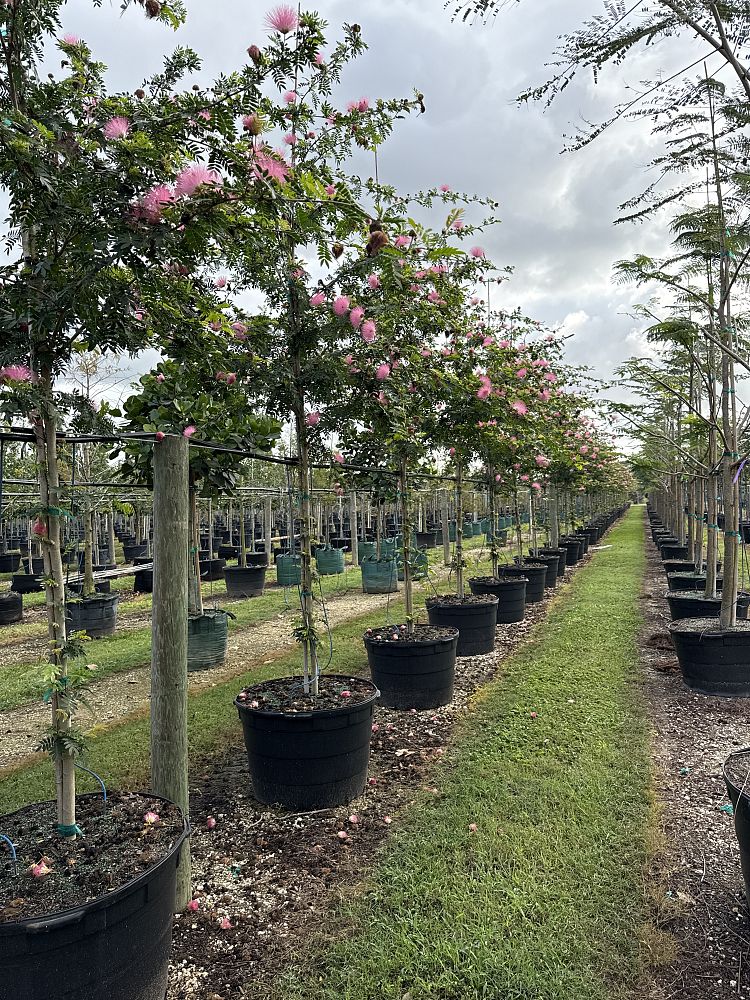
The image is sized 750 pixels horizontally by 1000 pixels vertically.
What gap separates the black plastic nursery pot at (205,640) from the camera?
19.8ft

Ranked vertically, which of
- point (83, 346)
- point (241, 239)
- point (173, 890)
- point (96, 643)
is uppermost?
point (241, 239)

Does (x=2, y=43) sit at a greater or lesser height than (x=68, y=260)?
greater

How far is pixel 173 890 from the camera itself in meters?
1.95

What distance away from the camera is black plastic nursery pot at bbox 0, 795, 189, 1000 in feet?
5.07

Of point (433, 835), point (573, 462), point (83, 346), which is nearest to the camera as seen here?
point (83, 346)

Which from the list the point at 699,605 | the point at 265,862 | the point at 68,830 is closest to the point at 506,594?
the point at 699,605

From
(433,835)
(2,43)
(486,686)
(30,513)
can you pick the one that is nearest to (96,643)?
(486,686)

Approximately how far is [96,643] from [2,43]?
672 cm

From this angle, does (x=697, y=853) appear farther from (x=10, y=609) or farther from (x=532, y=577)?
(x=10, y=609)

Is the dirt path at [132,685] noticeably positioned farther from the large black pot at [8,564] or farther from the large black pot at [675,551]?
the large black pot at [8,564]

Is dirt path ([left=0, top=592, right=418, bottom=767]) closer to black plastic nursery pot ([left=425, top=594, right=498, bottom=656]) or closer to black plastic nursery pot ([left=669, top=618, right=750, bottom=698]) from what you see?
black plastic nursery pot ([left=425, top=594, right=498, bottom=656])

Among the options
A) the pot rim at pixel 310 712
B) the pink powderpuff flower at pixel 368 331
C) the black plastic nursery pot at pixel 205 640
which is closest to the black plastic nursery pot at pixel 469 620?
the black plastic nursery pot at pixel 205 640

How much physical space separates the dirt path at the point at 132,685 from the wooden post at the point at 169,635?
28.2 inches

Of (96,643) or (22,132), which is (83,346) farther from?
(96,643)
